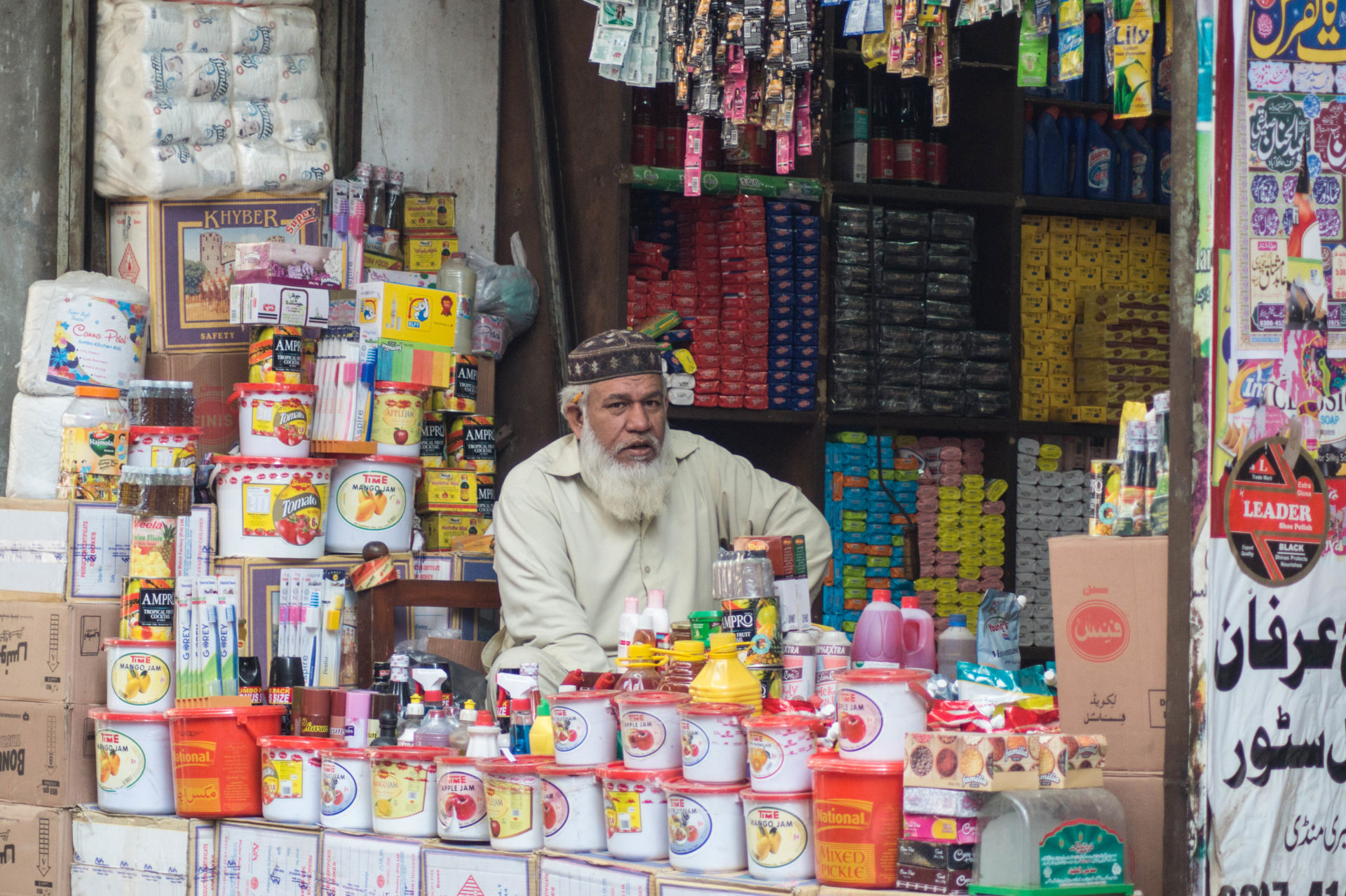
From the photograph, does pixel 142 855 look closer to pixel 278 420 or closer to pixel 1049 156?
pixel 278 420

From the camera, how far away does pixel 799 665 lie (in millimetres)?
3090

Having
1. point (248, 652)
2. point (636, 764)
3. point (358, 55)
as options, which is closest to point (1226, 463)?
point (636, 764)

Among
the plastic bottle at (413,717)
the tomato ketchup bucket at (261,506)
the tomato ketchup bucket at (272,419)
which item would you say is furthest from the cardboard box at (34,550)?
the plastic bottle at (413,717)

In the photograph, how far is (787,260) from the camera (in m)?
5.55

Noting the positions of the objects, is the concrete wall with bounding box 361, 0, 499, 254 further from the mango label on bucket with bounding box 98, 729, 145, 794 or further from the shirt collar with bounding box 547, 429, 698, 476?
the mango label on bucket with bounding box 98, 729, 145, 794

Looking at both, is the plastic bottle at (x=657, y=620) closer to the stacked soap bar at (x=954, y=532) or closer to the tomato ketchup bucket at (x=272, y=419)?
the tomato ketchup bucket at (x=272, y=419)

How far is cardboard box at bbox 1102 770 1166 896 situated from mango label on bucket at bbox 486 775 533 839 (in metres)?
1.06

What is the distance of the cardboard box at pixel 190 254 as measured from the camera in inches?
190

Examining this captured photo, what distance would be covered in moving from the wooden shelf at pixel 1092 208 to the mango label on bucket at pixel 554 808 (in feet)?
12.0

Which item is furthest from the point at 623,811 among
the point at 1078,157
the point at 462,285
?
the point at 1078,157

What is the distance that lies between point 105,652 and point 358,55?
259cm

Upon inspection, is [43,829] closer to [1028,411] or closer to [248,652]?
[248,652]

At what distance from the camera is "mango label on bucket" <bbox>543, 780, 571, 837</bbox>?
294 cm

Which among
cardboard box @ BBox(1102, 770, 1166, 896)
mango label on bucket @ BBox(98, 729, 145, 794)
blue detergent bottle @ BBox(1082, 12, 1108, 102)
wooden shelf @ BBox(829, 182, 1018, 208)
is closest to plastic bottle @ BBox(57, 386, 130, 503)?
mango label on bucket @ BBox(98, 729, 145, 794)
